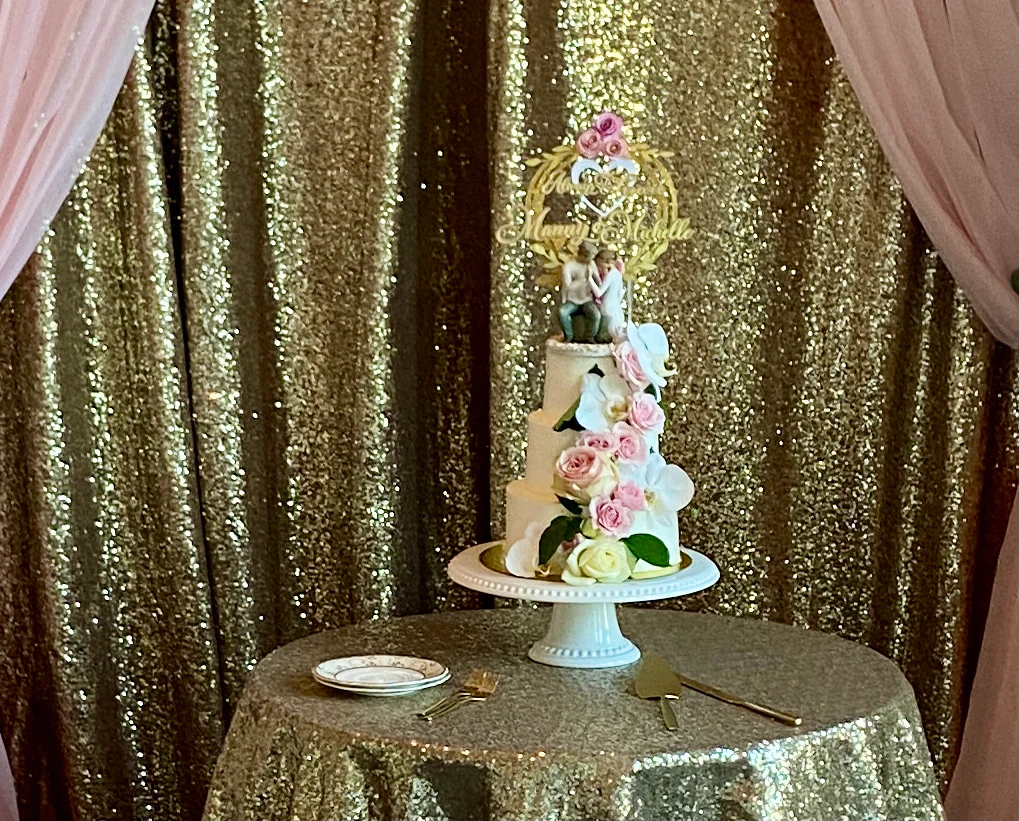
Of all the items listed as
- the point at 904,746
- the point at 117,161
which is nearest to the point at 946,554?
the point at 904,746

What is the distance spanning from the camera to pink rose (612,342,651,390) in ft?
5.60

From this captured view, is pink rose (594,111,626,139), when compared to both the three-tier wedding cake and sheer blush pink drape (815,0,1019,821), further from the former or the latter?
sheer blush pink drape (815,0,1019,821)

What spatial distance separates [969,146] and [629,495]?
33.2 inches

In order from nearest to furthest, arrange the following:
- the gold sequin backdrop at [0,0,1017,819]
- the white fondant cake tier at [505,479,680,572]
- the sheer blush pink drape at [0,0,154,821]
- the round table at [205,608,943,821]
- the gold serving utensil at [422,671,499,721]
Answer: the round table at [205,608,943,821]
the gold serving utensil at [422,671,499,721]
the white fondant cake tier at [505,479,680,572]
the sheer blush pink drape at [0,0,154,821]
the gold sequin backdrop at [0,0,1017,819]

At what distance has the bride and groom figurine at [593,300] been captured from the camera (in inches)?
69.8

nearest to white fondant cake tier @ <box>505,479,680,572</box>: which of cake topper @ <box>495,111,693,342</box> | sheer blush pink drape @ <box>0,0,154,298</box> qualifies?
cake topper @ <box>495,111,693,342</box>

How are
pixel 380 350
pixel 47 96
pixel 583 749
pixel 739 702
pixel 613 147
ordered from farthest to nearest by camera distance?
pixel 380 350 < pixel 47 96 < pixel 613 147 < pixel 739 702 < pixel 583 749

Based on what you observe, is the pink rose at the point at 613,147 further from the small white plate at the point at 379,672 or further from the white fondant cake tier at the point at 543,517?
the small white plate at the point at 379,672

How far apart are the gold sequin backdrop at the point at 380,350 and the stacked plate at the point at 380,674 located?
575mm

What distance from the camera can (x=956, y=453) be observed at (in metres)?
2.25

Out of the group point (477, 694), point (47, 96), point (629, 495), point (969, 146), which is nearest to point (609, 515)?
point (629, 495)

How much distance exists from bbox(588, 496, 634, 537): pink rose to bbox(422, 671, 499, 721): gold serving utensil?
235mm

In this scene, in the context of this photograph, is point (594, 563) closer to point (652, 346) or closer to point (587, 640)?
point (587, 640)

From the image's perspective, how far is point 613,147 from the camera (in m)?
1.77
